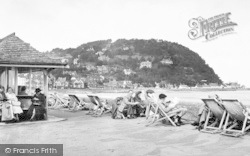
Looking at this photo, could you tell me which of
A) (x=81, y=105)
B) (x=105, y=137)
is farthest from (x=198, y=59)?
(x=105, y=137)

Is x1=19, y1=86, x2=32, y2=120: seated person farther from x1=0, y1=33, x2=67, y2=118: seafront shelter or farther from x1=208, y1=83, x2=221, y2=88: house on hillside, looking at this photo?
x1=208, y1=83, x2=221, y2=88: house on hillside

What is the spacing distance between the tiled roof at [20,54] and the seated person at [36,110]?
134 cm

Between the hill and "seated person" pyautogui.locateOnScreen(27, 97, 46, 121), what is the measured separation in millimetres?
107632

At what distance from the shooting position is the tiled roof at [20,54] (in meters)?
10.6

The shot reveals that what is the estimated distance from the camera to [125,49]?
473 feet

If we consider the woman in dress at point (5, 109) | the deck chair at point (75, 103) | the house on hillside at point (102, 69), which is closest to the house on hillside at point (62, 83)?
the house on hillside at point (102, 69)

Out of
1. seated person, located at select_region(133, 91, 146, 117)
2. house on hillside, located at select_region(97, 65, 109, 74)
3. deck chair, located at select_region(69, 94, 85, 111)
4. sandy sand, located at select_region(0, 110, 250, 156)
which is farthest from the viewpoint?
house on hillside, located at select_region(97, 65, 109, 74)

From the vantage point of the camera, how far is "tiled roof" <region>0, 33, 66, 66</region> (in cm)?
1057

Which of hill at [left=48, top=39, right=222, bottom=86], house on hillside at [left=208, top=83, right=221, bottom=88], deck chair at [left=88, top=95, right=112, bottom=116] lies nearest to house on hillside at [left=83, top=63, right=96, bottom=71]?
hill at [left=48, top=39, right=222, bottom=86]

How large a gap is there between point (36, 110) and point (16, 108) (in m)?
0.71

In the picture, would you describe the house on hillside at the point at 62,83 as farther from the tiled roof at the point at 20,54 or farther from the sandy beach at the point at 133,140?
the sandy beach at the point at 133,140

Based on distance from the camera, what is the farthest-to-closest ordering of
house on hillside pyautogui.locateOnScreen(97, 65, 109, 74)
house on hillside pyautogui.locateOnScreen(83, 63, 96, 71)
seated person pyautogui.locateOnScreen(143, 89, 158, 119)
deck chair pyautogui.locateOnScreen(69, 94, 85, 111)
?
house on hillside pyautogui.locateOnScreen(97, 65, 109, 74) < house on hillside pyautogui.locateOnScreen(83, 63, 96, 71) < deck chair pyautogui.locateOnScreen(69, 94, 85, 111) < seated person pyautogui.locateOnScreen(143, 89, 158, 119)

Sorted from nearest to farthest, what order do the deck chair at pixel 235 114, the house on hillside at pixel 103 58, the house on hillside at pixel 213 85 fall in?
the deck chair at pixel 235 114 < the house on hillside at pixel 213 85 < the house on hillside at pixel 103 58

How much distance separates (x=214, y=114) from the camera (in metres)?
8.35
